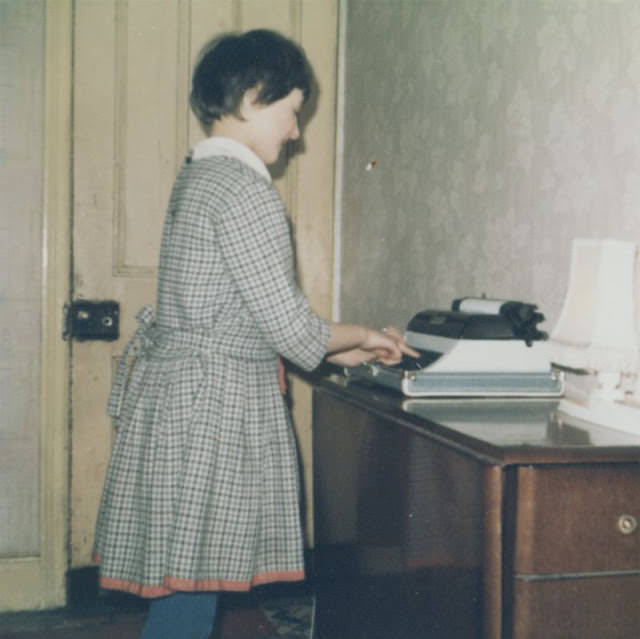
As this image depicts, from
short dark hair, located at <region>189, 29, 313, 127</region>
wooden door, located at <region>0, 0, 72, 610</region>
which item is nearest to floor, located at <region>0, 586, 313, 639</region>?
wooden door, located at <region>0, 0, 72, 610</region>

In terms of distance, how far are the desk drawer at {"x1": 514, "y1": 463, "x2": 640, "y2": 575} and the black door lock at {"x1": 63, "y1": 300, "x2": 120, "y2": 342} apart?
2.02 metres

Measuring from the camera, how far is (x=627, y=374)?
55.2 inches

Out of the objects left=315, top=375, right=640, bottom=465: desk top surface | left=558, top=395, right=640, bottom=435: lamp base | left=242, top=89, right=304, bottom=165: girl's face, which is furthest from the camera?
left=242, top=89, right=304, bottom=165: girl's face

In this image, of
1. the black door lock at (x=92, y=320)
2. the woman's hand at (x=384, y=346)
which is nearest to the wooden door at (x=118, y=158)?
the black door lock at (x=92, y=320)

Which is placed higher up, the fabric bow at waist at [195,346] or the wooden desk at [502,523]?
the fabric bow at waist at [195,346]

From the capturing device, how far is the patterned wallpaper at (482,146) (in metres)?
1.53

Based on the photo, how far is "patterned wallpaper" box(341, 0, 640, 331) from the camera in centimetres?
153

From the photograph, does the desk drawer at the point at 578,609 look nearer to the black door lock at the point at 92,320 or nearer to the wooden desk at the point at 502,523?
the wooden desk at the point at 502,523

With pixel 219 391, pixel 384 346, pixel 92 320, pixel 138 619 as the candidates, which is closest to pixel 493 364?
pixel 384 346

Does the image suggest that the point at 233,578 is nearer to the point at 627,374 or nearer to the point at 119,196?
the point at 627,374

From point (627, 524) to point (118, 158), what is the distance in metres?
2.20

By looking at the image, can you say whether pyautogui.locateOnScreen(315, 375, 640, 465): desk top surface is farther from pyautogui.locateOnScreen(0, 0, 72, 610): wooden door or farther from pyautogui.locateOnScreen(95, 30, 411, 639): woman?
pyautogui.locateOnScreen(0, 0, 72, 610): wooden door

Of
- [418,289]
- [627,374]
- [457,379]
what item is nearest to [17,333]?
[418,289]

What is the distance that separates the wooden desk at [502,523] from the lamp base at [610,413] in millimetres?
18
